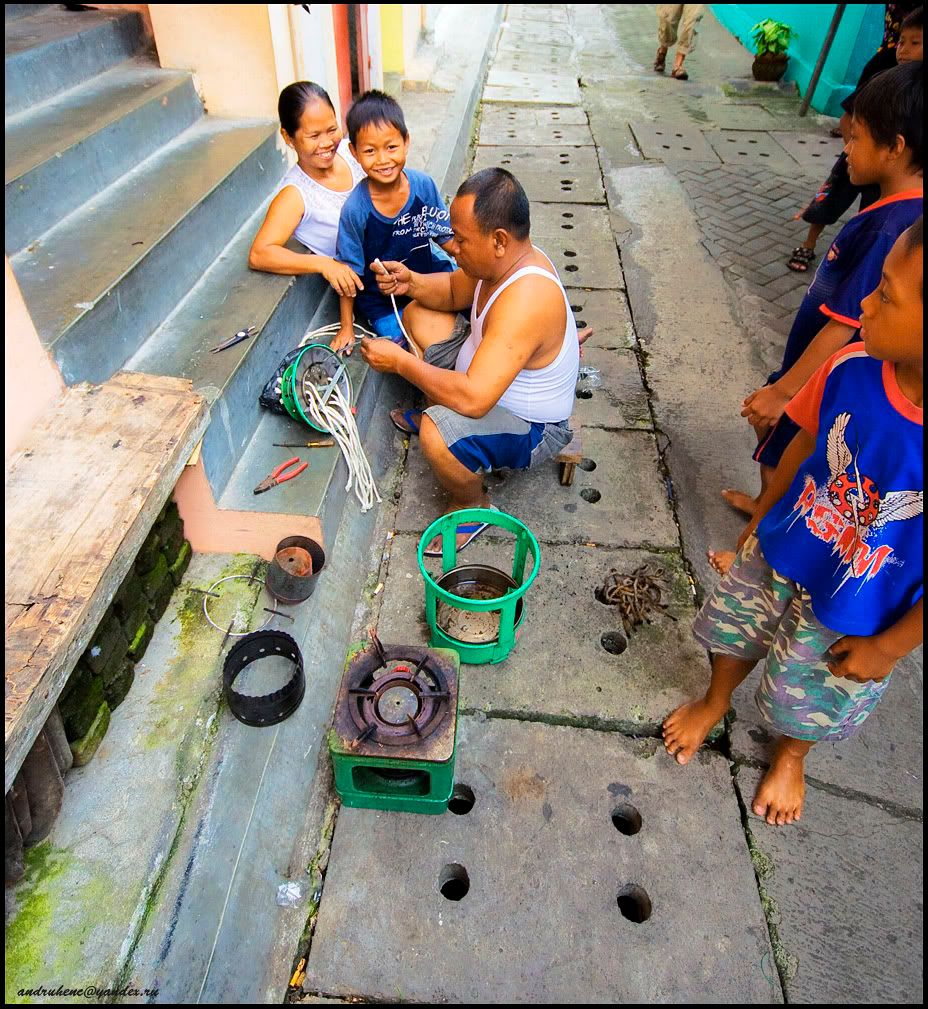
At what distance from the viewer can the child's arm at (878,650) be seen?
152 cm

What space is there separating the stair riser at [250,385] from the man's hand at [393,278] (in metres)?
0.40

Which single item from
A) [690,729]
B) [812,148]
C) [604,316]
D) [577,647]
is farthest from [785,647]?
[812,148]

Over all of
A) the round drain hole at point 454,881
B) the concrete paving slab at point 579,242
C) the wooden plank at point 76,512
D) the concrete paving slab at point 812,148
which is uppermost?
the wooden plank at point 76,512

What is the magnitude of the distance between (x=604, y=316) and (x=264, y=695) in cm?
333

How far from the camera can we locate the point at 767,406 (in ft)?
8.52

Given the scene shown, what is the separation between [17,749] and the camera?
137 centimetres

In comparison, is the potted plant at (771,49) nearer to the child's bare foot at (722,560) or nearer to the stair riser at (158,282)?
the stair riser at (158,282)

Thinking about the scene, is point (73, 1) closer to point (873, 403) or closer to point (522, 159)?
point (522, 159)

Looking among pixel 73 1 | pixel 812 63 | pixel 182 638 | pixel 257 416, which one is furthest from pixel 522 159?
pixel 182 638

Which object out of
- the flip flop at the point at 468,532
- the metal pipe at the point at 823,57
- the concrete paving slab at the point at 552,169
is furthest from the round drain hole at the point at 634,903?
the metal pipe at the point at 823,57

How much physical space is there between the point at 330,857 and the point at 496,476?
6.01ft

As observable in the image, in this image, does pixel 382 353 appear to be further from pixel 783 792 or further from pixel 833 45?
pixel 833 45

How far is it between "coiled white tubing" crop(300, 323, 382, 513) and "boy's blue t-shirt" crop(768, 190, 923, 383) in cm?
182

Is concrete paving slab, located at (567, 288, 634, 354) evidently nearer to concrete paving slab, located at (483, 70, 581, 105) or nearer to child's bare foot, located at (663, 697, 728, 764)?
child's bare foot, located at (663, 697, 728, 764)
